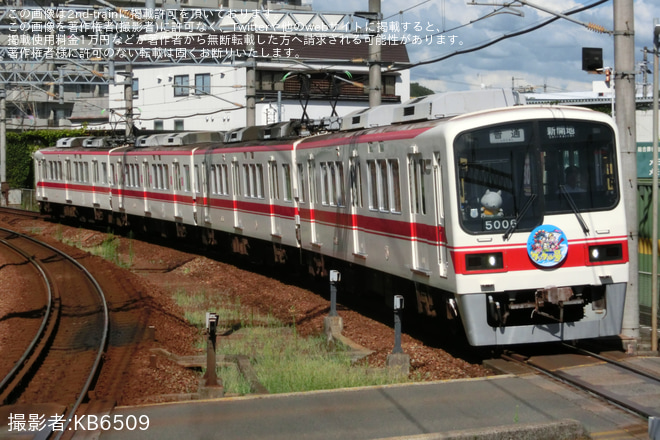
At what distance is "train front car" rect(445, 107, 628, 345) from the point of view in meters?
9.65

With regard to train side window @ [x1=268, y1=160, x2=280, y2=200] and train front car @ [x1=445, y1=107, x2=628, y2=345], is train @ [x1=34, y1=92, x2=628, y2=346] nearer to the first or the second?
train front car @ [x1=445, y1=107, x2=628, y2=345]

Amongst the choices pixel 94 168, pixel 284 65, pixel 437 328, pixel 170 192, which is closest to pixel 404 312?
pixel 437 328

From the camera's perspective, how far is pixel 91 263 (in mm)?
21969

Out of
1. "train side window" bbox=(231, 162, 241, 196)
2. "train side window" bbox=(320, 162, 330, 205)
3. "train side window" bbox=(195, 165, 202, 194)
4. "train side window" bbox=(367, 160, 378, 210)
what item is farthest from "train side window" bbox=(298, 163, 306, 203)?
"train side window" bbox=(195, 165, 202, 194)

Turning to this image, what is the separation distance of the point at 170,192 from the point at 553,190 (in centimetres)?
1620

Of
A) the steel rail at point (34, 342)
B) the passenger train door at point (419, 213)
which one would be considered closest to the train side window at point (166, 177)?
the steel rail at point (34, 342)

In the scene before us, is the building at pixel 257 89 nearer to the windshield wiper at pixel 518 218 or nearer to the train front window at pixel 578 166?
the train front window at pixel 578 166

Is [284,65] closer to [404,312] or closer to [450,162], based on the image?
[404,312]

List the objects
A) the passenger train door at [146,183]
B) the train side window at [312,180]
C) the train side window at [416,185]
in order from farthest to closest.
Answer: the passenger train door at [146,183]
the train side window at [312,180]
the train side window at [416,185]

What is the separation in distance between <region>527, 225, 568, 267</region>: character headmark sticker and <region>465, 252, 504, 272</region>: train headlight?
0.33m

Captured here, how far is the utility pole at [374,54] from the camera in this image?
1700cm

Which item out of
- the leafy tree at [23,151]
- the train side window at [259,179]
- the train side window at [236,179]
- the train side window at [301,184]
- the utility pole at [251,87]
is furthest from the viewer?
the leafy tree at [23,151]

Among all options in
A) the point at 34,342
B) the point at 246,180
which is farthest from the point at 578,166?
the point at 246,180

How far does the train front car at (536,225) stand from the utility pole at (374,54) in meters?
7.22
